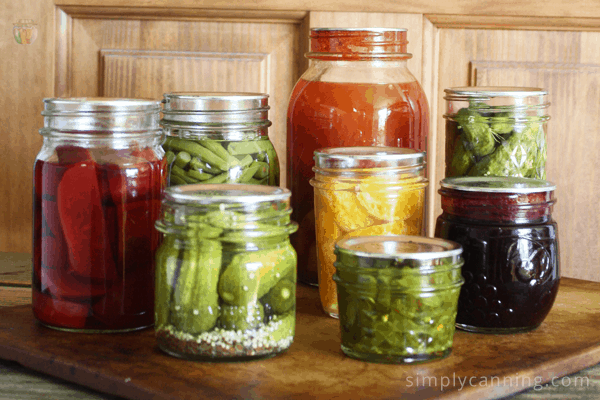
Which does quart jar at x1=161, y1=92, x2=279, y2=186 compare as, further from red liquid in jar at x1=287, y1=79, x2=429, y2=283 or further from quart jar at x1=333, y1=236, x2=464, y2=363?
quart jar at x1=333, y1=236, x2=464, y2=363

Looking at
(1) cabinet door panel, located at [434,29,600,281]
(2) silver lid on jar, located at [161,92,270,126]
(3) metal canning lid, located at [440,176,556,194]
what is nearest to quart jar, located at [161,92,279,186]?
(2) silver lid on jar, located at [161,92,270,126]

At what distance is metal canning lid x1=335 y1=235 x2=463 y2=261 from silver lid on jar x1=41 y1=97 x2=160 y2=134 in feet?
0.73

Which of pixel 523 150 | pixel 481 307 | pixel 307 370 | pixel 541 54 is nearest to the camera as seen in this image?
pixel 307 370

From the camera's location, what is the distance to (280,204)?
628 mm

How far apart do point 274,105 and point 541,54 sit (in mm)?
475

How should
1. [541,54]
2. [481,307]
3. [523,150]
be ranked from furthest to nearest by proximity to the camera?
[541,54] → [523,150] → [481,307]

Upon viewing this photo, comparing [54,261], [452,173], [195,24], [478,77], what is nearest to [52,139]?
[54,261]

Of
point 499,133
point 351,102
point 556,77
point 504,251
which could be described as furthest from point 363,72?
point 556,77

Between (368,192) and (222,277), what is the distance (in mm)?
188

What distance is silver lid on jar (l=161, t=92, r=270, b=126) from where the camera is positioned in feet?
2.55

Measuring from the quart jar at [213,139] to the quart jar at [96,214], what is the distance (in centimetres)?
8

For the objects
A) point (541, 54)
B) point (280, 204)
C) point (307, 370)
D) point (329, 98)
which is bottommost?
point (307, 370)

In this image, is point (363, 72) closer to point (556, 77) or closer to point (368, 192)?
point (368, 192)

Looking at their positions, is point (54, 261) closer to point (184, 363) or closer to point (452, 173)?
point (184, 363)
